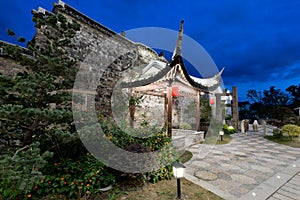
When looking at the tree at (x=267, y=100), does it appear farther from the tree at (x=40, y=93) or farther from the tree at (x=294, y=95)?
the tree at (x=40, y=93)

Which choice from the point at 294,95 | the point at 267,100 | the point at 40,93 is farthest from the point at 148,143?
the point at 294,95

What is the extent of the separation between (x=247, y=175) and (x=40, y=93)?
445 cm

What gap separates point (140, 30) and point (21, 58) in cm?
306

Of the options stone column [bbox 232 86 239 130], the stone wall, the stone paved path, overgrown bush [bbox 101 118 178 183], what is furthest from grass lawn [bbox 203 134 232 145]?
the stone wall

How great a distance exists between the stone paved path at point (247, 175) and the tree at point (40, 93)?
276 centimetres

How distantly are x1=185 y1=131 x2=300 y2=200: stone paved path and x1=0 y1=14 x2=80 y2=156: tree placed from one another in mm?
2758

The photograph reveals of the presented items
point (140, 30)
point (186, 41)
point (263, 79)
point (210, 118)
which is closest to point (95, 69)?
point (140, 30)

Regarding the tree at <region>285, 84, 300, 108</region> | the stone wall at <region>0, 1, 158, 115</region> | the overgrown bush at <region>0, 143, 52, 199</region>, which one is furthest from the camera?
the tree at <region>285, 84, 300, 108</region>

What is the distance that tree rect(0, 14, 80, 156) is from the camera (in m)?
2.06

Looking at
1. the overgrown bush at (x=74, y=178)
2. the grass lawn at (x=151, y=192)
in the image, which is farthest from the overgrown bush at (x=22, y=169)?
the grass lawn at (x=151, y=192)

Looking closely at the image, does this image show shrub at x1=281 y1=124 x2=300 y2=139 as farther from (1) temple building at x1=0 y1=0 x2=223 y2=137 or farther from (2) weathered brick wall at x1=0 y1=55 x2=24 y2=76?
(2) weathered brick wall at x1=0 y1=55 x2=24 y2=76

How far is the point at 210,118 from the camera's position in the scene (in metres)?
8.34

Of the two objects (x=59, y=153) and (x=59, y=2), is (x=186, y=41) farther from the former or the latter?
(x=59, y=2)

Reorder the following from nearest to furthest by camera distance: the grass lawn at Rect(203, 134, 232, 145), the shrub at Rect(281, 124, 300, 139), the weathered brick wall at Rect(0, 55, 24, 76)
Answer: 1. the weathered brick wall at Rect(0, 55, 24, 76)
2. the grass lawn at Rect(203, 134, 232, 145)
3. the shrub at Rect(281, 124, 300, 139)
